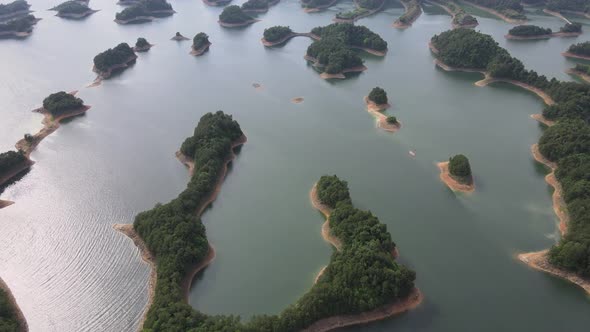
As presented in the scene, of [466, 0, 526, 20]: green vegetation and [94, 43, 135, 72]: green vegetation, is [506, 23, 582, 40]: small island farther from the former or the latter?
[94, 43, 135, 72]: green vegetation

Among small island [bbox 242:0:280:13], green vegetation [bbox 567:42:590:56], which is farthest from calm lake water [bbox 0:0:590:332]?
small island [bbox 242:0:280:13]

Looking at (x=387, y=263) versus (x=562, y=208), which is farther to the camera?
(x=562, y=208)

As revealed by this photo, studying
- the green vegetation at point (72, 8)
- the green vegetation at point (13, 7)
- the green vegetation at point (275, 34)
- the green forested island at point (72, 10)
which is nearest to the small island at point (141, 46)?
the green vegetation at point (275, 34)

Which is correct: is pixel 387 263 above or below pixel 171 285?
above

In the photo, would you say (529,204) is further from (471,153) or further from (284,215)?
(284,215)

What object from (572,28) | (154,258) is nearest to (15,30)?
(154,258)

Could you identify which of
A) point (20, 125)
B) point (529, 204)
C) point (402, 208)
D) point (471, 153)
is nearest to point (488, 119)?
point (471, 153)
